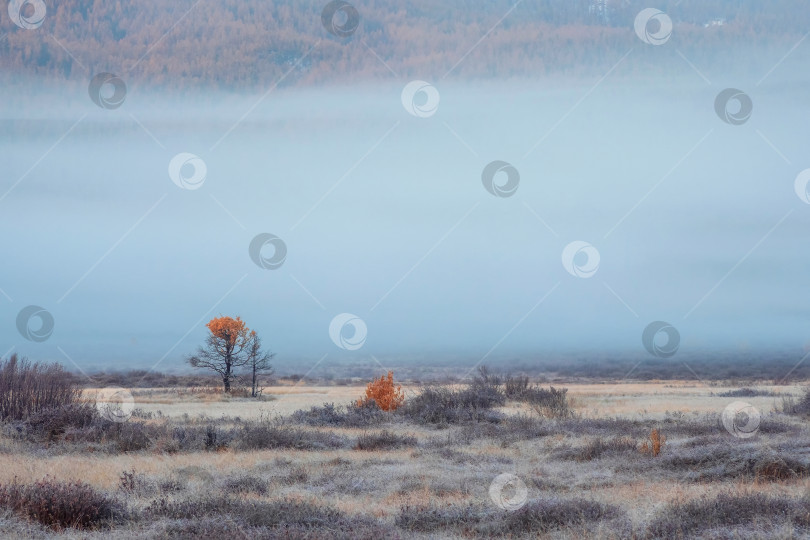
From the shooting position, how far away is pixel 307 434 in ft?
54.9

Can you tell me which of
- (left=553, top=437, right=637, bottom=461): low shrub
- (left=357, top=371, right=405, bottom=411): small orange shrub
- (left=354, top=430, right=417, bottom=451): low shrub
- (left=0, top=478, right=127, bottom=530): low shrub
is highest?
(left=357, top=371, right=405, bottom=411): small orange shrub

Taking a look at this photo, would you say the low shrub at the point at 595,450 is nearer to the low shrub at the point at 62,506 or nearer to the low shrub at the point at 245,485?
the low shrub at the point at 245,485

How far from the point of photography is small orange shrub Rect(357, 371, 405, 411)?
23234 millimetres

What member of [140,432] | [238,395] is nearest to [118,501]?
[140,432]

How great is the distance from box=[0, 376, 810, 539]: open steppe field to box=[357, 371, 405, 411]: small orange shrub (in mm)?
1566

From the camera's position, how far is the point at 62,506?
8.10m

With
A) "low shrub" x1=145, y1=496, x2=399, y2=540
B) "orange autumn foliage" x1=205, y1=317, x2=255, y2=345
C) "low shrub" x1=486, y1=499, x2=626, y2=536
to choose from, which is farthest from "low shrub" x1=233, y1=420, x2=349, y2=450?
"orange autumn foliage" x1=205, y1=317, x2=255, y2=345

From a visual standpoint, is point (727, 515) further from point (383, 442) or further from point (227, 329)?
point (227, 329)

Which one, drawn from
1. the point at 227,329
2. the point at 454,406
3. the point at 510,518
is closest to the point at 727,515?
the point at 510,518

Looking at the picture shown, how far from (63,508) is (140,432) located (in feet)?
26.1

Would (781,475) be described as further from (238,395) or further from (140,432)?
(238,395)

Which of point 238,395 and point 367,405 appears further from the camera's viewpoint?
point 238,395

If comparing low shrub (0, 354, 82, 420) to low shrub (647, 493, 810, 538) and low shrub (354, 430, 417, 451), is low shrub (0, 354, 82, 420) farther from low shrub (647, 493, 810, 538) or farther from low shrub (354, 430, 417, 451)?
low shrub (647, 493, 810, 538)

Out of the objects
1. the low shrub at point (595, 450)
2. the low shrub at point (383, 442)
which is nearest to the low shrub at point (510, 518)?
the low shrub at point (595, 450)
